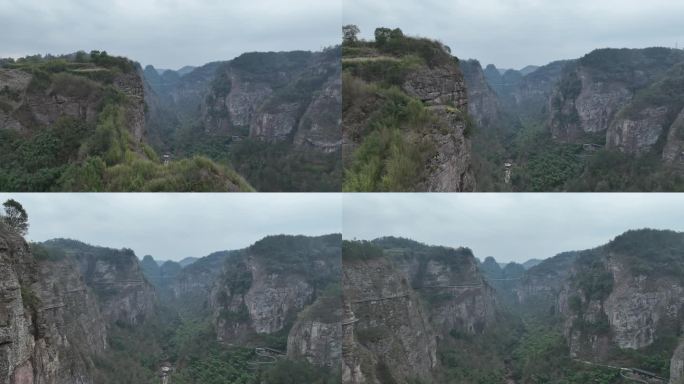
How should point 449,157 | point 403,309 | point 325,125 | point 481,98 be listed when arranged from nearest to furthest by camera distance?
point 449,157
point 325,125
point 403,309
point 481,98

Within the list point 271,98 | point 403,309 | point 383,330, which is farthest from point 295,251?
point 271,98

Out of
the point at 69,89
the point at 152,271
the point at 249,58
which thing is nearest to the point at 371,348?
the point at 249,58

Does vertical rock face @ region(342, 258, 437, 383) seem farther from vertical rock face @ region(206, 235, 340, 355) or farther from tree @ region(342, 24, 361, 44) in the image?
tree @ region(342, 24, 361, 44)

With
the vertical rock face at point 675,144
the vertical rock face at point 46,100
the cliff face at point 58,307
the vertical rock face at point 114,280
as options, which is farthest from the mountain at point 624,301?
the vertical rock face at point 46,100

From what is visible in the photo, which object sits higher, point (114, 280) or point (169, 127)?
point (169, 127)

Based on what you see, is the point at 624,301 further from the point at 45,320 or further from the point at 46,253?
the point at 46,253

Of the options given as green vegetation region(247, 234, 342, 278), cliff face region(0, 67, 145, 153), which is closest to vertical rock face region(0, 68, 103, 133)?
cliff face region(0, 67, 145, 153)

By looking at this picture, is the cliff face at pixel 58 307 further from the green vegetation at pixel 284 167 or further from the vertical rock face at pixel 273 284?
the green vegetation at pixel 284 167
